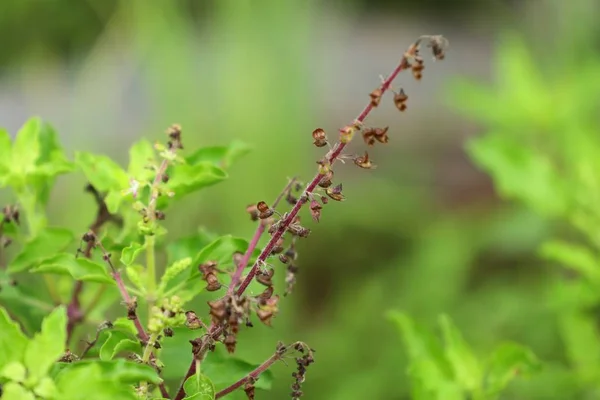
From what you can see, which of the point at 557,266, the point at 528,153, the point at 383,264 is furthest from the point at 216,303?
the point at 383,264

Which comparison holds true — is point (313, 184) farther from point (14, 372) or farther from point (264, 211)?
point (14, 372)

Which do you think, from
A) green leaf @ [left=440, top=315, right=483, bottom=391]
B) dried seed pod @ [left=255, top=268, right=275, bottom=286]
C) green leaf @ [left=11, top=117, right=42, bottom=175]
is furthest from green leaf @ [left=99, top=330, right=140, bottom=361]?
green leaf @ [left=440, top=315, right=483, bottom=391]

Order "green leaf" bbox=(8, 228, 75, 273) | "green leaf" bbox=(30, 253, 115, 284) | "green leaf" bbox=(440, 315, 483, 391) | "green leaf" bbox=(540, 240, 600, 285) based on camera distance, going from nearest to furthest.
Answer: "green leaf" bbox=(30, 253, 115, 284) < "green leaf" bbox=(8, 228, 75, 273) < "green leaf" bbox=(440, 315, 483, 391) < "green leaf" bbox=(540, 240, 600, 285)

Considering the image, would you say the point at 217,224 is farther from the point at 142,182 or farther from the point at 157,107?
the point at 142,182

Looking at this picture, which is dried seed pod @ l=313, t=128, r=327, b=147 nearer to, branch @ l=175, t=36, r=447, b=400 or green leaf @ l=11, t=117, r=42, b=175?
branch @ l=175, t=36, r=447, b=400

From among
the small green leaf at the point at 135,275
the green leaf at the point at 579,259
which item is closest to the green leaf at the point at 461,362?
the green leaf at the point at 579,259

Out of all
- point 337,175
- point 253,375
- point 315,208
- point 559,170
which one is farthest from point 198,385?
point 337,175

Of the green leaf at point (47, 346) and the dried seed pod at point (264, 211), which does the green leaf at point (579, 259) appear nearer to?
the dried seed pod at point (264, 211)
